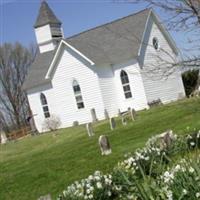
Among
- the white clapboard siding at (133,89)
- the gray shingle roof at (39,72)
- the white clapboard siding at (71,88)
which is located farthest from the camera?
the gray shingle roof at (39,72)

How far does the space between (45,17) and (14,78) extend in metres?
23.0

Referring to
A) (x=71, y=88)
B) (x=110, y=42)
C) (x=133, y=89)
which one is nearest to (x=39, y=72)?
(x=71, y=88)

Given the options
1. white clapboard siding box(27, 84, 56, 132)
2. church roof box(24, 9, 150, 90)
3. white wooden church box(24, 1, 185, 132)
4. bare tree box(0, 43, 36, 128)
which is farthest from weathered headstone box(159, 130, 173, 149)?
bare tree box(0, 43, 36, 128)

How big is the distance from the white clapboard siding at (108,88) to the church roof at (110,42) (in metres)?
0.69

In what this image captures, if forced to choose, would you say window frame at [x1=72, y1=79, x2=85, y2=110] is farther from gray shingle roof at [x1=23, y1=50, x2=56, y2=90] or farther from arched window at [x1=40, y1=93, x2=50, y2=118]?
arched window at [x1=40, y1=93, x2=50, y2=118]

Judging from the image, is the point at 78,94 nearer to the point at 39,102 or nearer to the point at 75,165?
the point at 39,102

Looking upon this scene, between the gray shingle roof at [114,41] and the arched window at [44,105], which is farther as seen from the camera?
the arched window at [44,105]

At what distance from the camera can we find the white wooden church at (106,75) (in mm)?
40219

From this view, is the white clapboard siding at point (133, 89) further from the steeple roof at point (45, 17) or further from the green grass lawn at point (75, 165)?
the green grass lawn at point (75, 165)

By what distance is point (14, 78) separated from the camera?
236 ft

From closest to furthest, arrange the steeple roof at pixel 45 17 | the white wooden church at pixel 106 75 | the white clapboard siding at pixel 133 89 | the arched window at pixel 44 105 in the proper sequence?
1. the white clapboard siding at pixel 133 89
2. the white wooden church at pixel 106 75
3. the arched window at pixel 44 105
4. the steeple roof at pixel 45 17

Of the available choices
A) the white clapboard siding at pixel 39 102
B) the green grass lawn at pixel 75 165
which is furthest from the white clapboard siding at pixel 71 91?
the green grass lawn at pixel 75 165

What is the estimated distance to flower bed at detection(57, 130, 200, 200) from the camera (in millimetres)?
7180

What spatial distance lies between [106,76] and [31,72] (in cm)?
1004
